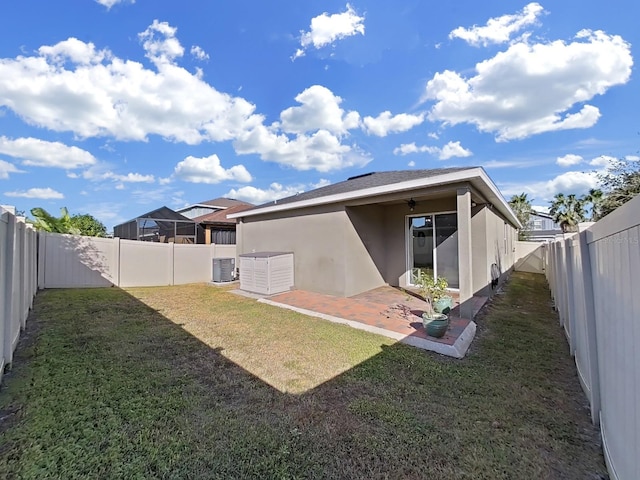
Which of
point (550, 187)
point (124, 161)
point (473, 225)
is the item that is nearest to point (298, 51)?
point (473, 225)

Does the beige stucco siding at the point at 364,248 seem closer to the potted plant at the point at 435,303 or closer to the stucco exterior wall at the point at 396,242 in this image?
the stucco exterior wall at the point at 396,242

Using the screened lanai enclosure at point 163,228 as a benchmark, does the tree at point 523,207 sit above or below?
above

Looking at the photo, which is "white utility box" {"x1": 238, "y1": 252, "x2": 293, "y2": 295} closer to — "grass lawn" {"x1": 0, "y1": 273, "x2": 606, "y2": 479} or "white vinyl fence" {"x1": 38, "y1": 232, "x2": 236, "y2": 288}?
"grass lawn" {"x1": 0, "y1": 273, "x2": 606, "y2": 479}

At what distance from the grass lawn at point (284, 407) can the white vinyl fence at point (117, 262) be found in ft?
17.3

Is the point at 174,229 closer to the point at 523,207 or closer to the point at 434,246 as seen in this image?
the point at 434,246

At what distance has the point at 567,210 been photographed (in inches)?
1113

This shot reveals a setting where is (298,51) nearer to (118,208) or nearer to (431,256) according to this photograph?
(431,256)

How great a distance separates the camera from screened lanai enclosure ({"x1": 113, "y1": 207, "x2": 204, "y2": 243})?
16156mm

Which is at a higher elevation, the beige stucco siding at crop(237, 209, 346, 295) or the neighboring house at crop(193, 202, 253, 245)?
the neighboring house at crop(193, 202, 253, 245)

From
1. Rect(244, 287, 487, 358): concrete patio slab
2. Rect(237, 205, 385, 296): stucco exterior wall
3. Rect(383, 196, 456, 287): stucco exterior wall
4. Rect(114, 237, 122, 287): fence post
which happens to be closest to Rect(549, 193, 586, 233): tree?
Rect(383, 196, 456, 287): stucco exterior wall

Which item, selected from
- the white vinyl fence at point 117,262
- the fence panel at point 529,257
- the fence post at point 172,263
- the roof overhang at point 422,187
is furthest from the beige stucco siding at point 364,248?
the fence panel at point 529,257

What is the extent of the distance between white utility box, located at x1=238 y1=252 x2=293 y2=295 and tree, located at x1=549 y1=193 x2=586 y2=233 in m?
29.3

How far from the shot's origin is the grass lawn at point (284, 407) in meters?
2.25

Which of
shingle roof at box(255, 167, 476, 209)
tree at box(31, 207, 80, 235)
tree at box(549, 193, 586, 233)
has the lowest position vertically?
tree at box(31, 207, 80, 235)
